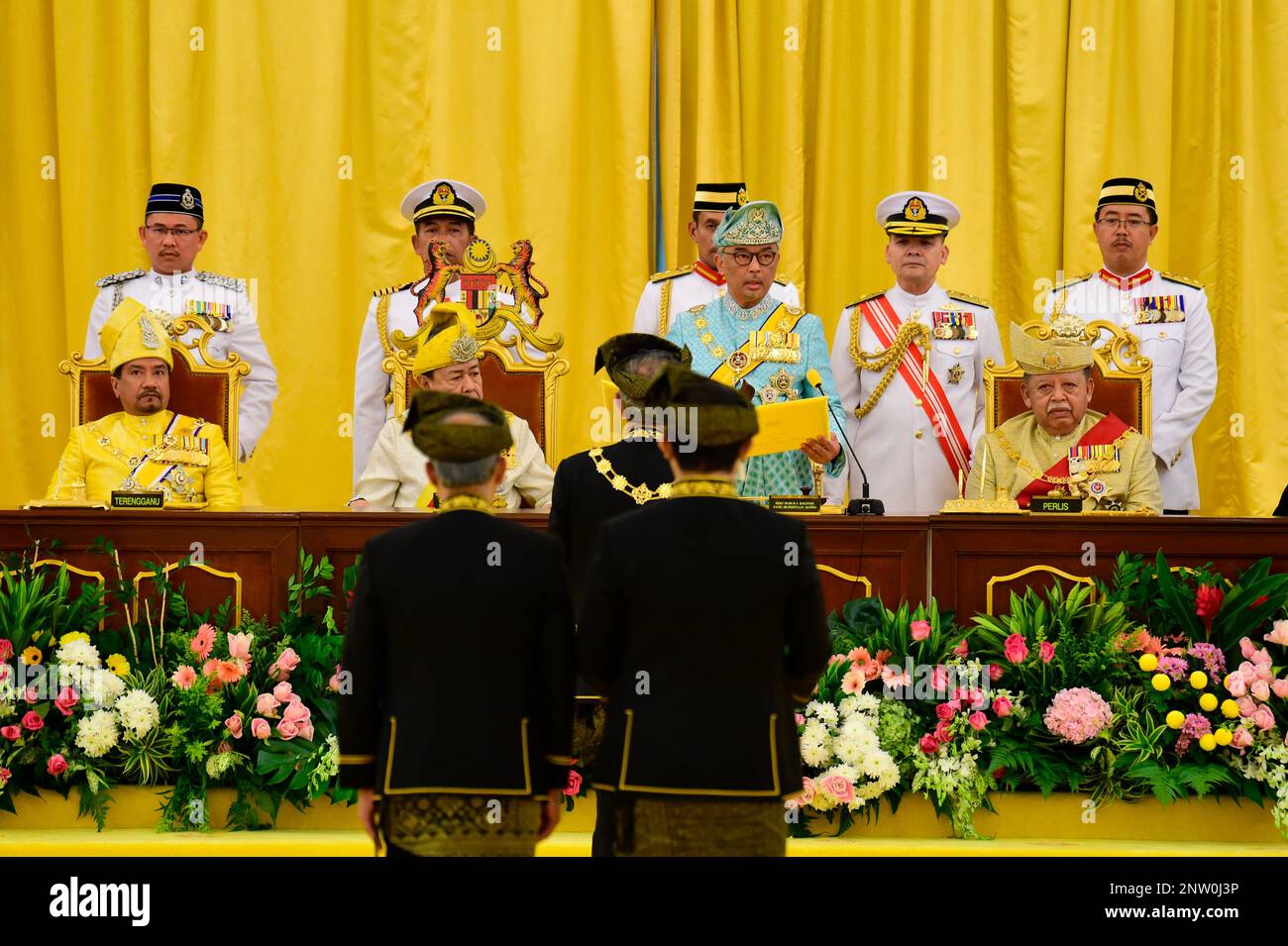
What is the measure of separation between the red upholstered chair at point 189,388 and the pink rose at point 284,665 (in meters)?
1.51

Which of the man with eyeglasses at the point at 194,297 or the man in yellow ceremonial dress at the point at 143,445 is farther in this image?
the man with eyeglasses at the point at 194,297

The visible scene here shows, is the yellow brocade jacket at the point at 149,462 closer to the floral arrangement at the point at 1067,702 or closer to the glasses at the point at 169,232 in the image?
the glasses at the point at 169,232

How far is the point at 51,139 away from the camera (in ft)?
24.8

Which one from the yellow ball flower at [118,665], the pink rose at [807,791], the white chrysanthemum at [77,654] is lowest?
the pink rose at [807,791]

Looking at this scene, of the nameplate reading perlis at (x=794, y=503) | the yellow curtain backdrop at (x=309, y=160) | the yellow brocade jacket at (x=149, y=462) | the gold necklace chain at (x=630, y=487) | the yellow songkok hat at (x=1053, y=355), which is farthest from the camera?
the yellow curtain backdrop at (x=309, y=160)

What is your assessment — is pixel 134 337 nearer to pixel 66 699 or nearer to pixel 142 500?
pixel 142 500

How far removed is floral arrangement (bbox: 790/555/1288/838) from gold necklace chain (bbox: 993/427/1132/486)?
695 millimetres

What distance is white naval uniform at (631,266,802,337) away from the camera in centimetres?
606

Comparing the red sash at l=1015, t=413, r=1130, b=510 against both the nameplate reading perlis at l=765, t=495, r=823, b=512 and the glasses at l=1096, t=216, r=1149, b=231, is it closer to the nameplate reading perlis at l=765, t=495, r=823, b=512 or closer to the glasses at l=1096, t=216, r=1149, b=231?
the nameplate reading perlis at l=765, t=495, r=823, b=512

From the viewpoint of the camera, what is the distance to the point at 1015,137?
7559 millimetres

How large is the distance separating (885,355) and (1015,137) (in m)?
2.26

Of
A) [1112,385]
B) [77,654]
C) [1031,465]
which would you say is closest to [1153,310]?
[1112,385]

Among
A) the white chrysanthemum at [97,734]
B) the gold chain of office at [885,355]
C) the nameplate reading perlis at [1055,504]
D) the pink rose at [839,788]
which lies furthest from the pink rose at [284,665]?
Answer: the gold chain of office at [885,355]

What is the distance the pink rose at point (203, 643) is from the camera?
4062 mm
